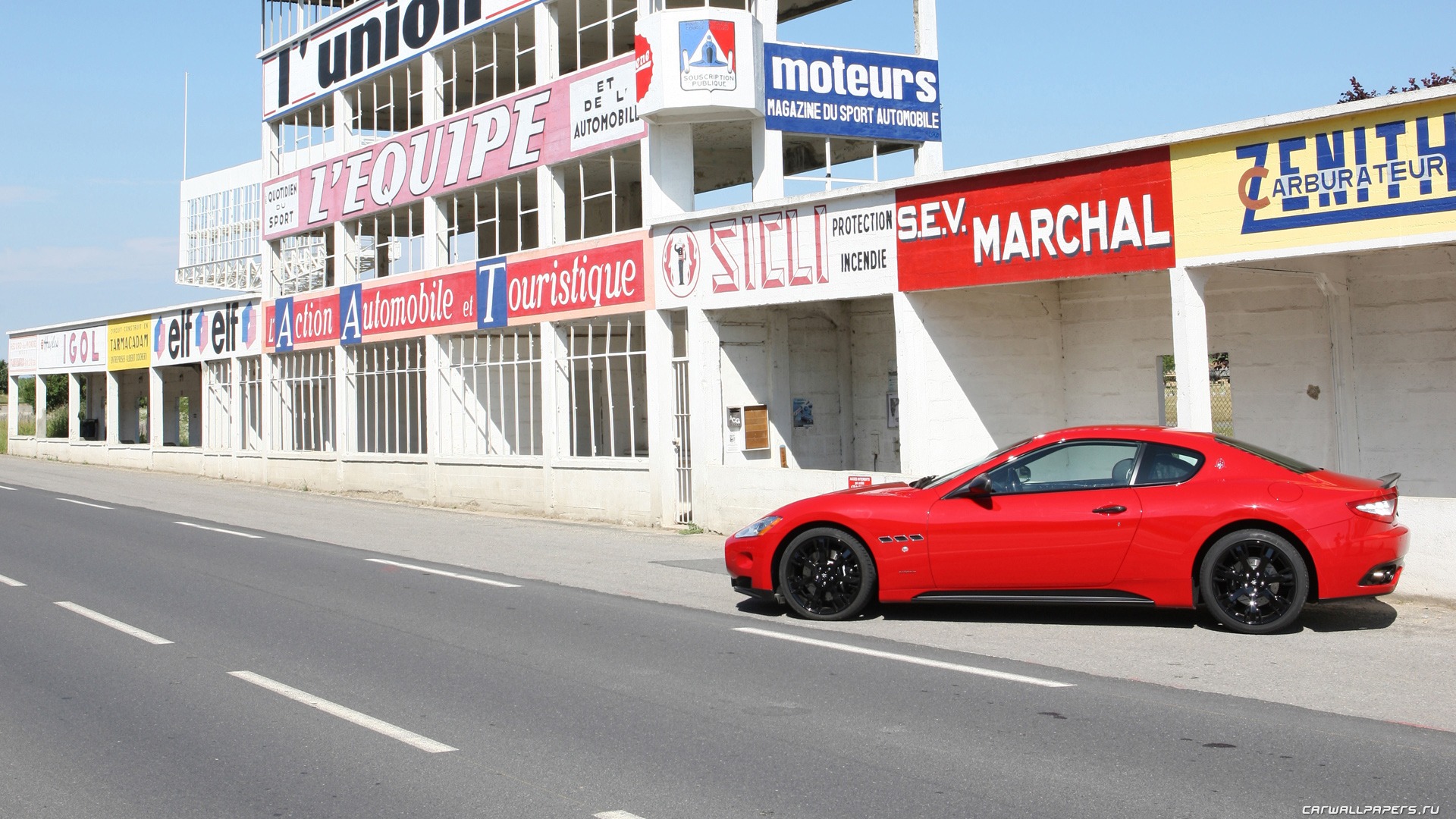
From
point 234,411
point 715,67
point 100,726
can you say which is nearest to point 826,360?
point 715,67

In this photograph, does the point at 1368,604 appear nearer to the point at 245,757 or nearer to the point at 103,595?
the point at 245,757

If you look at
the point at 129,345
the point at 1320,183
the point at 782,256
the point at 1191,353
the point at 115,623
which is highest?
the point at 129,345

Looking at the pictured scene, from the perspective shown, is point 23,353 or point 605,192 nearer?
point 605,192

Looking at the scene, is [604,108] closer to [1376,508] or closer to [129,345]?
[1376,508]

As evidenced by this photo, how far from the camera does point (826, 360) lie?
19516 millimetres

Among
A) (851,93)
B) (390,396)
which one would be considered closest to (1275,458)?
(851,93)

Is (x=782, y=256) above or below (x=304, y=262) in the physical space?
below

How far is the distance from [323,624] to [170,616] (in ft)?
4.86

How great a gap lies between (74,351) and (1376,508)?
42195 mm

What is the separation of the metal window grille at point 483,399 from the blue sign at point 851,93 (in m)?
7.77

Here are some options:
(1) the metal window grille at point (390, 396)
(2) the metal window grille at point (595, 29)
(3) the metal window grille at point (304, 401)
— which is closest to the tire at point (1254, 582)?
(2) the metal window grille at point (595, 29)

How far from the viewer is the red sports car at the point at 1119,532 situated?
27.8 ft

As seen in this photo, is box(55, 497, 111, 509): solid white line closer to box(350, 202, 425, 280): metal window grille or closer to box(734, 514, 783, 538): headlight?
box(350, 202, 425, 280): metal window grille

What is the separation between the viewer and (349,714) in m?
6.88
